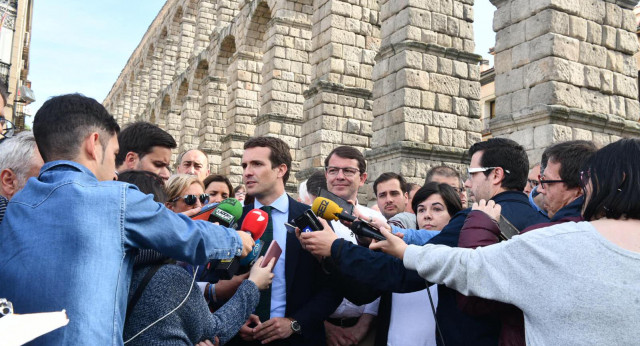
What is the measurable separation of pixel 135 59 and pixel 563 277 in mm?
42666

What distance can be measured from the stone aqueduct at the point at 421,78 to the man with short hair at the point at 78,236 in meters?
6.25

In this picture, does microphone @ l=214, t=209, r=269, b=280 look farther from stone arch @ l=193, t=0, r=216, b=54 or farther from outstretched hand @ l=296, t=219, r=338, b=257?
stone arch @ l=193, t=0, r=216, b=54

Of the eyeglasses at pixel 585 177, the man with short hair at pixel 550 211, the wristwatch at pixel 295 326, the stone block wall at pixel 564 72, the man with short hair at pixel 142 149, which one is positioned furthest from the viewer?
the stone block wall at pixel 564 72

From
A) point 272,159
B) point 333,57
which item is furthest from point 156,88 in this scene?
point 272,159

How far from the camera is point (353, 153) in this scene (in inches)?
162

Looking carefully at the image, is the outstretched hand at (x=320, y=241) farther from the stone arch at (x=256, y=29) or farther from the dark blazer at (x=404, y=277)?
the stone arch at (x=256, y=29)

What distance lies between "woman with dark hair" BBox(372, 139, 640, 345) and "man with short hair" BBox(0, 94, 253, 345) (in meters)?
1.07

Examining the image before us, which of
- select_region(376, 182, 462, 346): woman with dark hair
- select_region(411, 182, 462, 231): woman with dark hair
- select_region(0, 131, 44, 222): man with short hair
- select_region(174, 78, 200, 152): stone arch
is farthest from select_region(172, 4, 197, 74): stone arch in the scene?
select_region(376, 182, 462, 346): woman with dark hair

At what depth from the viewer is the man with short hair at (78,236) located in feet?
5.29

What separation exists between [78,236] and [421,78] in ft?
27.7

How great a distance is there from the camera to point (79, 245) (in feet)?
5.40

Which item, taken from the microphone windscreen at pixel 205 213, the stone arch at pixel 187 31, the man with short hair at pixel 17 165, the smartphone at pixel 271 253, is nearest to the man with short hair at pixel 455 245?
the smartphone at pixel 271 253

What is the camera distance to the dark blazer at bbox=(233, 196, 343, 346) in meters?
2.80

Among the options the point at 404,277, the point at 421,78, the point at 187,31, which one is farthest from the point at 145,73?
the point at 404,277
